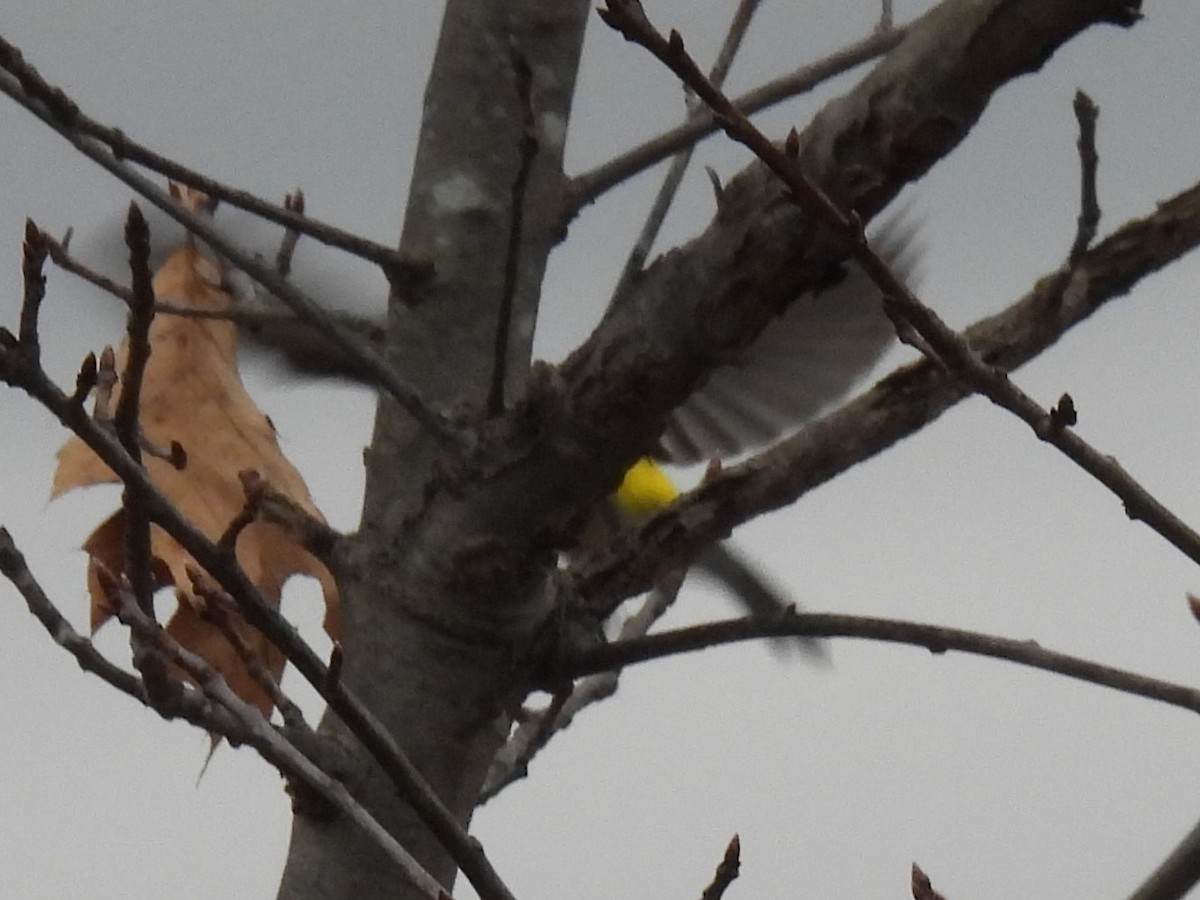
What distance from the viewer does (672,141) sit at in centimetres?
99

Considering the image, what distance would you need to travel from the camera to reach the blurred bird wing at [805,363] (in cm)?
176

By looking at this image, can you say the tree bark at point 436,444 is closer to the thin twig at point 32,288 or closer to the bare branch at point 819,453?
the bare branch at point 819,453

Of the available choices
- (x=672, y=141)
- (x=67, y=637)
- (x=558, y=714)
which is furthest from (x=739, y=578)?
(x=67, y=637)

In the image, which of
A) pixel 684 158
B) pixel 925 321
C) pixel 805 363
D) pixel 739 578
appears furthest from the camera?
pixel 739 578

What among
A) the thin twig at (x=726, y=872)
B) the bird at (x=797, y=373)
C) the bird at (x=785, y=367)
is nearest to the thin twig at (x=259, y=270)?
the thin twig at (x=726, y=872)

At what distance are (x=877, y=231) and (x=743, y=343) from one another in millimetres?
999

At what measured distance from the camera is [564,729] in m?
1.32

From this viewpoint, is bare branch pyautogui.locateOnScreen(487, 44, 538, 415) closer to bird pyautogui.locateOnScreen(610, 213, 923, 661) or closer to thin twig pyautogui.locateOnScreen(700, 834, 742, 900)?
thin twig pyautogui.locateOnScreen(700, 834, 742, 900)

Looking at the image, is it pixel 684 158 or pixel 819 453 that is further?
pixel 684 158

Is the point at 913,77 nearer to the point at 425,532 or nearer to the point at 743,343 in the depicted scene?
the point at 743,343

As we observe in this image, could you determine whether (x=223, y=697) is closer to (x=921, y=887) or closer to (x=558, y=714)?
(x=921, y=887)

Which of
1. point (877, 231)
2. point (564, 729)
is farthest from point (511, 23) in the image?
point (877, 231)

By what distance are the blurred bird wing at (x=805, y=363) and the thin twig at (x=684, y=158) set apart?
22.3 inches

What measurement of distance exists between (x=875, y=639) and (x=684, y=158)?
474 mm
